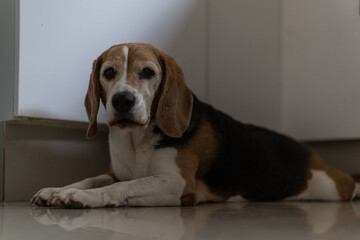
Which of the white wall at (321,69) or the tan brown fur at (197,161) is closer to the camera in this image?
the tan brown fur at (197,161)

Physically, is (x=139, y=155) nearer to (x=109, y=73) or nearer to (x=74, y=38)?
(x=109, y=73)

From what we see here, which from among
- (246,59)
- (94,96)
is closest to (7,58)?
(94,96)

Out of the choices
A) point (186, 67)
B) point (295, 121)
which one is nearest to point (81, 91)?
point (186, 67)

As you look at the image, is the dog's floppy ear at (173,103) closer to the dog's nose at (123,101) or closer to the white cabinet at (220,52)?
the dog's nose at (123,101)

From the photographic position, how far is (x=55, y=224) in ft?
4.87

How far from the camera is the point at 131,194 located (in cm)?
201

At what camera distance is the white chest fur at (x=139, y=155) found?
223cm

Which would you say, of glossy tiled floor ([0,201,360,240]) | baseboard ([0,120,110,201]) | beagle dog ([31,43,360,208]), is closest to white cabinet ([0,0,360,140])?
baseboard ([0,120,110,201])

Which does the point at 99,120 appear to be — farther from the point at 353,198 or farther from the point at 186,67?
the point at 353,198

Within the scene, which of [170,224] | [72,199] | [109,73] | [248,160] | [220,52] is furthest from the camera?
[220,52]

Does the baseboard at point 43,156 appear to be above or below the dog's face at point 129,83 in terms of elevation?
below

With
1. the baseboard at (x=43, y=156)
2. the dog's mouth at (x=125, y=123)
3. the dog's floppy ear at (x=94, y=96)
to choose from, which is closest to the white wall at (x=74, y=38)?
the baseboard at (x=43, y=156)

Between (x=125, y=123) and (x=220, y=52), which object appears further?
(x=220, y=52)

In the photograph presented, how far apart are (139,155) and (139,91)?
35cm
